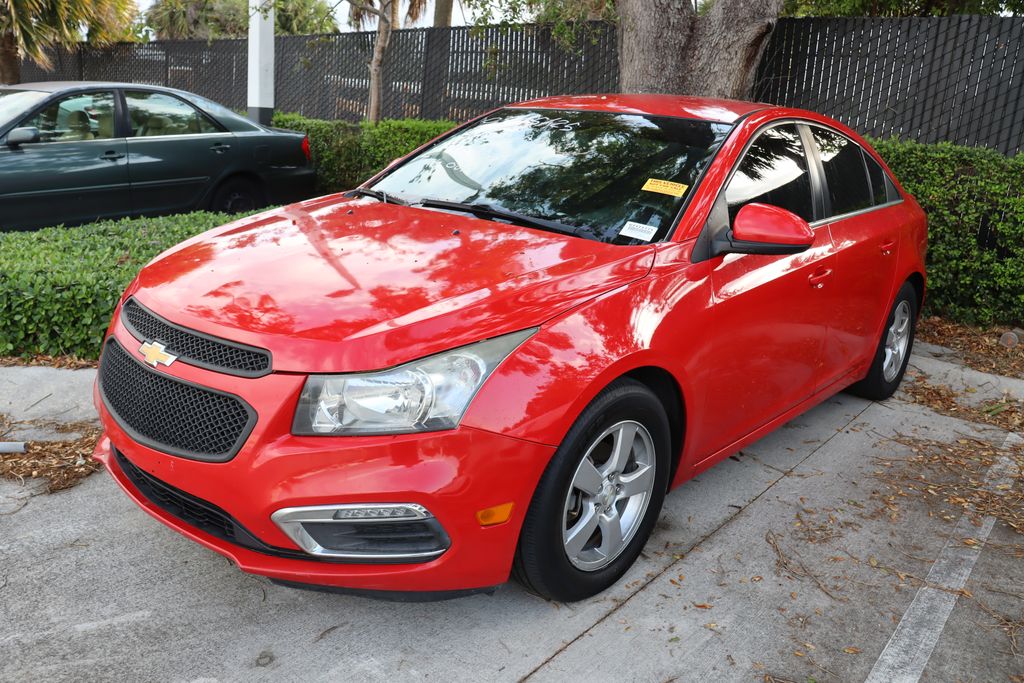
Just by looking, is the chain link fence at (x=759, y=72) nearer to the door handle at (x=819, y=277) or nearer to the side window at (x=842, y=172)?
the side window at (x=842, y=172)

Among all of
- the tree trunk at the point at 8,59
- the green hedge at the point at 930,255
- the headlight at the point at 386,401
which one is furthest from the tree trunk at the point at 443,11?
the headlight at the point at 386,401

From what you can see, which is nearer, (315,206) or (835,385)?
(315,206)

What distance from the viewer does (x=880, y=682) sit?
2.77 m

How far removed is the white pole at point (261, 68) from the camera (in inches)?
480

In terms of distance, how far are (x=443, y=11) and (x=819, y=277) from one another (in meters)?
14.7

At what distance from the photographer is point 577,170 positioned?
3.69m

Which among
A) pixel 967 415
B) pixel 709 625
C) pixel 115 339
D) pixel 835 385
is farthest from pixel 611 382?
pixel 967 415

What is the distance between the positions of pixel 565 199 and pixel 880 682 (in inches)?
79.3

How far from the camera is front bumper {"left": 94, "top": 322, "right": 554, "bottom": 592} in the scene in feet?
7.97

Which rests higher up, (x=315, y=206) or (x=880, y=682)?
(x=315, y=206)

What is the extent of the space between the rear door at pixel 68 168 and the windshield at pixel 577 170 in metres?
4.05

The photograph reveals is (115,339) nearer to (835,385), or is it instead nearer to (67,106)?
(835,385)

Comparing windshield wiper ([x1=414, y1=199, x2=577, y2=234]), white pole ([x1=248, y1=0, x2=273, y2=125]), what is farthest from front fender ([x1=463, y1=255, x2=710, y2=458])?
white pole ([x1=248, y1=0, x2=273, y2=125])

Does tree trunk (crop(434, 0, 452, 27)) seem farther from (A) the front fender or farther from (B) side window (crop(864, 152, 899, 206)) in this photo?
(A) the front fender
